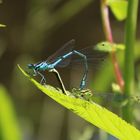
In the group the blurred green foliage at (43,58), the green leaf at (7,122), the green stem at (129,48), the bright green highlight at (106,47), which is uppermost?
the green stem at (129,48)

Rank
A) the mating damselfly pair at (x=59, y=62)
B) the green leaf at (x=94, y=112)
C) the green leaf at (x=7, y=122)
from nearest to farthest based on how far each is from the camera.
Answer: the green leaf at (x=94, y=112) → the green leaf at (x=7, y=122) → the mating damselfly pair at (x=59, y=62)

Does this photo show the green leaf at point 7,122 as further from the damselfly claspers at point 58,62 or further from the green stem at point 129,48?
the green stem at point 129,48

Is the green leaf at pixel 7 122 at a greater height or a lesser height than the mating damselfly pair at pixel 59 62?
lesser

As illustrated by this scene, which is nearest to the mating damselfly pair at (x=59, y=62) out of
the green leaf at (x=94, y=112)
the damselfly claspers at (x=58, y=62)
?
the damselfly claspers at (x=58, y=62)

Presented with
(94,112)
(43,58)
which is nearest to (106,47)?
(94,112)

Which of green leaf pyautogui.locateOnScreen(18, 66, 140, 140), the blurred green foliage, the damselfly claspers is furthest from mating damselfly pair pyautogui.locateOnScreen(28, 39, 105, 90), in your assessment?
green leaf pyautogui.locateOnScreen(18, 66, 140, 140)

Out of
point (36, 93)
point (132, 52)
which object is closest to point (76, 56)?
point (132, 52)

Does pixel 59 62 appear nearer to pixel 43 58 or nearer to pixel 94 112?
pixel 94 112

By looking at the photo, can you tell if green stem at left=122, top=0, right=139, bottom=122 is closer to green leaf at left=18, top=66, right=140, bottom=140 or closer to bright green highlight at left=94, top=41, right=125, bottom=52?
bright green highlight at left=94, top=41, right=125, bottom=52
